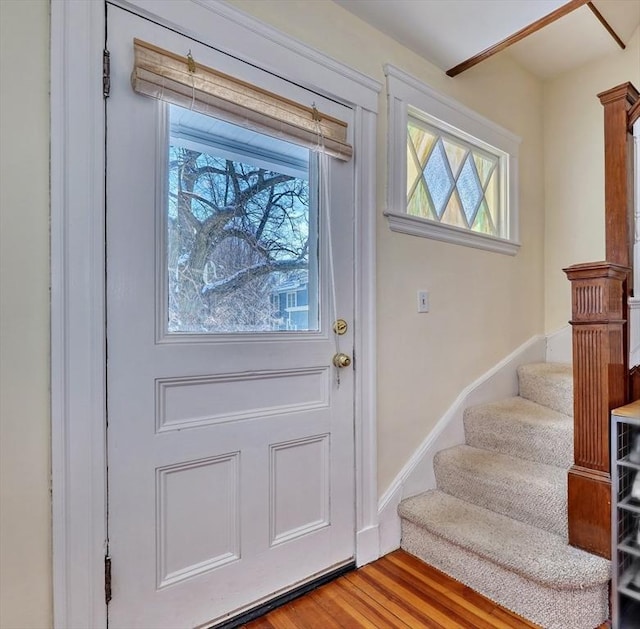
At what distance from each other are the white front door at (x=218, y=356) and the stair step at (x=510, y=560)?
353mm

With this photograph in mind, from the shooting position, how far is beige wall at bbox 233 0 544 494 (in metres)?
1.85

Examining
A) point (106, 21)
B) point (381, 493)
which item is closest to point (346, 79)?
point (106, 21)

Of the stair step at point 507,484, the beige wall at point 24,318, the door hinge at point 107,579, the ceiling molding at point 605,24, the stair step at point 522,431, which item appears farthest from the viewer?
the ceiling molding at point 605,24

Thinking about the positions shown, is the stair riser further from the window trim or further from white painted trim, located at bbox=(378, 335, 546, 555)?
the window trim

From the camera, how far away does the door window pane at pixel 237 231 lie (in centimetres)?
141

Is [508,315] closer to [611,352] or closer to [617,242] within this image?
[617,242]

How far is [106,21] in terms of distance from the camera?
49.4 inches

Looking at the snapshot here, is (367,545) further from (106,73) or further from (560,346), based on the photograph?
(106,73)

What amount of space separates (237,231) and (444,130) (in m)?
1.43

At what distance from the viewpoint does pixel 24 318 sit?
1140 mm

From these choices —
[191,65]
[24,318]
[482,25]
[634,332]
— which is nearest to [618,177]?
[634,332]

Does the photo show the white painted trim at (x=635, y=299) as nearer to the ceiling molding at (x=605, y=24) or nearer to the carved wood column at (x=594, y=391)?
the carved wood column at (x=594, y=391)

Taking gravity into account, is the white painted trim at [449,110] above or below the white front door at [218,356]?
above

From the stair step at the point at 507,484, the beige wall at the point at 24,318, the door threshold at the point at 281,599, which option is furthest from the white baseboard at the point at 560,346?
the beige wall at the point at 24,318
